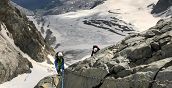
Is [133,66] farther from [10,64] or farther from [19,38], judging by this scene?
[19,38]

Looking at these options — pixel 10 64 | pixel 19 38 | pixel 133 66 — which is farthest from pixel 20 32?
pixel 133 66

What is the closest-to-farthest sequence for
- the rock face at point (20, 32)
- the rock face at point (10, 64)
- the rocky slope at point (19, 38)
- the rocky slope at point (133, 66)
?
the rocky slope at point (133, 66)
the rock face at point (10, 64)
the rocky slope at point (19, 38)
the rock face at point (20, 32)

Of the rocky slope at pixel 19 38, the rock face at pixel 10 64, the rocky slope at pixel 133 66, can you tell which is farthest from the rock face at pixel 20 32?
the rocky slope at pixel 133 66

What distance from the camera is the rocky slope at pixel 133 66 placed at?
746 inches

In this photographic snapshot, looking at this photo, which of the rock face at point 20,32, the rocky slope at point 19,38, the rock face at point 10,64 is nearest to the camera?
the rock face at point 10,64

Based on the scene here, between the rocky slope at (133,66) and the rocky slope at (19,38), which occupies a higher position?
the rocky slope at (133,66)

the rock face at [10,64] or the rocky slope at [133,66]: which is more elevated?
the rocky slope at [133,66]

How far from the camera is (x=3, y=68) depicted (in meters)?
46.0

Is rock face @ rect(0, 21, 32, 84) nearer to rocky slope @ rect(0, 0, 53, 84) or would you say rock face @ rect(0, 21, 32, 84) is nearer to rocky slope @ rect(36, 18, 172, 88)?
rocky slope @ rect(0, 0, 53, 84)

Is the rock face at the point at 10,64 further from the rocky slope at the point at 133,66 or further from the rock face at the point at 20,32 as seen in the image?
the rocky slope at the point at 133,66

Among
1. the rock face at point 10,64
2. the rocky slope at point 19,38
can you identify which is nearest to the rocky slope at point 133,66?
the rock face at point 10,64

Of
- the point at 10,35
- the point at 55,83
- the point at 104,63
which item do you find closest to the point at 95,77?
the point at 104,63

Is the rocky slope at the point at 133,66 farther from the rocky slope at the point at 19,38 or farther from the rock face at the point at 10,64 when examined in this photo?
the rocky slope at the point at 19,38

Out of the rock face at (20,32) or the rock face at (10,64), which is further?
the rock face at (20,32)
